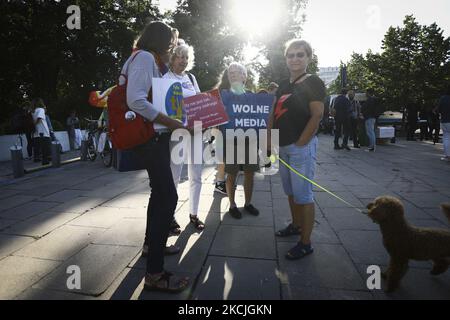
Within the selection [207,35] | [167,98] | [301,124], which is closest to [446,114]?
[301,124]

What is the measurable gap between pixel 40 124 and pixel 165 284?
28.8ft

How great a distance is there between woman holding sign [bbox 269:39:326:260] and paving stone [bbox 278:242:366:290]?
11cm

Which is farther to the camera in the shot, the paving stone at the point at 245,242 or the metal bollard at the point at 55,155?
the metal bollard at the point at 55,155

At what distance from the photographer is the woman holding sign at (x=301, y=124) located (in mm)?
2703

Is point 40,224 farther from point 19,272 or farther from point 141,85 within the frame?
point 141,85

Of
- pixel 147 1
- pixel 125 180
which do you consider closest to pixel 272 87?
pixel 125 180

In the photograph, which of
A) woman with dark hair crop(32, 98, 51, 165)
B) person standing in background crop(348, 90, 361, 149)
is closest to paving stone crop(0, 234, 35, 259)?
woman with dark hair crop(32, 98, 51, 165)

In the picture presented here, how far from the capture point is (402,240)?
2.28 metres

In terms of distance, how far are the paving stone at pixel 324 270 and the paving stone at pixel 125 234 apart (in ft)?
5.06

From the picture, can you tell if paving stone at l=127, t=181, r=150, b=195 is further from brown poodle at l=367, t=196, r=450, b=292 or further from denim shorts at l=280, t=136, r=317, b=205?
brown poodle at l=367, t=196, r=450, b=292

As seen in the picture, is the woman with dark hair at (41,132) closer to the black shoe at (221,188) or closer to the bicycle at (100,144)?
the bicycle at (100,144)

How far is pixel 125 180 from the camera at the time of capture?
6.51 metres

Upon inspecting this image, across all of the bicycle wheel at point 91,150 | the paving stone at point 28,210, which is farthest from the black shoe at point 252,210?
the bicycle wheel at point 91,150
